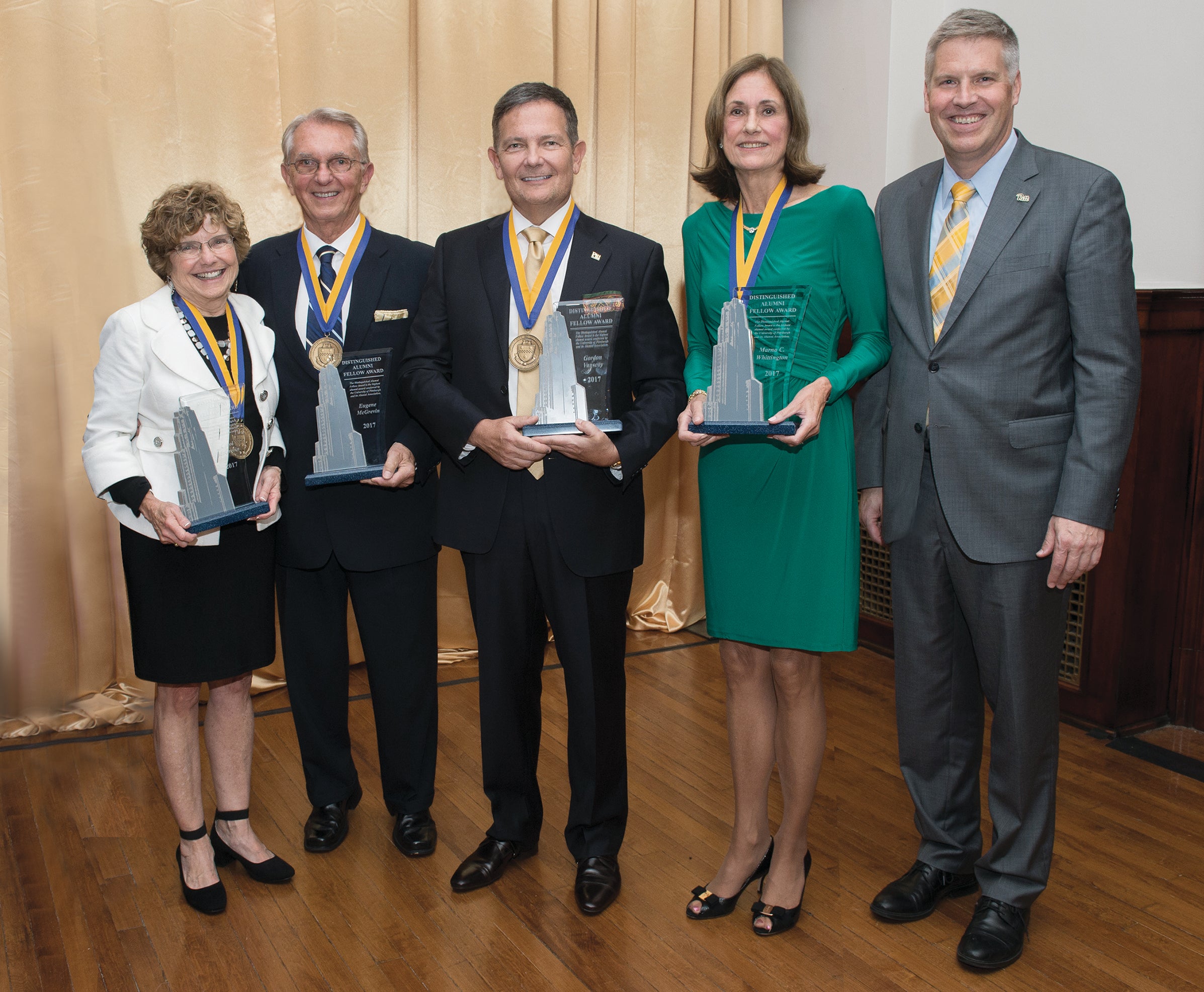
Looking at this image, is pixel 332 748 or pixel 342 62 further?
pixel 342 62

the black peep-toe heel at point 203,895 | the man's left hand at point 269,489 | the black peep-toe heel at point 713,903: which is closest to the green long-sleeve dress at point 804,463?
the black peep-toe heel at point 713,903

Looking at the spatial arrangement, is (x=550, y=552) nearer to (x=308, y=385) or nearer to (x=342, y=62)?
(x=308, y=385)

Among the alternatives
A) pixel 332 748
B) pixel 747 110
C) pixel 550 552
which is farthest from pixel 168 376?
pixel 747 110

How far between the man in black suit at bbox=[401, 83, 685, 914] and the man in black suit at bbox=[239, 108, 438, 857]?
185 millimetres

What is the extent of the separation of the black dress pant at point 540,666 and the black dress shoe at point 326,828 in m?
0.47

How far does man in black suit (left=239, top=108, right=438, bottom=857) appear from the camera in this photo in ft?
8.50

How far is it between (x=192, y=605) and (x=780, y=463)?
4.44 feet

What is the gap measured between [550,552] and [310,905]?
3.39ft

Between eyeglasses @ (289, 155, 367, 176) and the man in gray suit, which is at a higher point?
eyeglasses @ (289, 155, 367, 176)

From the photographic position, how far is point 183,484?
2312 mm

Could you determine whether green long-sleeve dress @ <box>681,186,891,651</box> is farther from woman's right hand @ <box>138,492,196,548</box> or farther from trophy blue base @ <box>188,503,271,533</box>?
woman's right hand @ <box>138,492,196,548</box>

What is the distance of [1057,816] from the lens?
3047 mm

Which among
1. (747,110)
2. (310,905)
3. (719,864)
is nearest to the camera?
(747,110)

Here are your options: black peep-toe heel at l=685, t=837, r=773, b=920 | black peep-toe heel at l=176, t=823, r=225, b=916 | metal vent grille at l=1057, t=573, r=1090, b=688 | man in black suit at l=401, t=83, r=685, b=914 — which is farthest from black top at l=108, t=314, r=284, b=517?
metal vent grille at l=1057, t=573, r=1090, b=688
